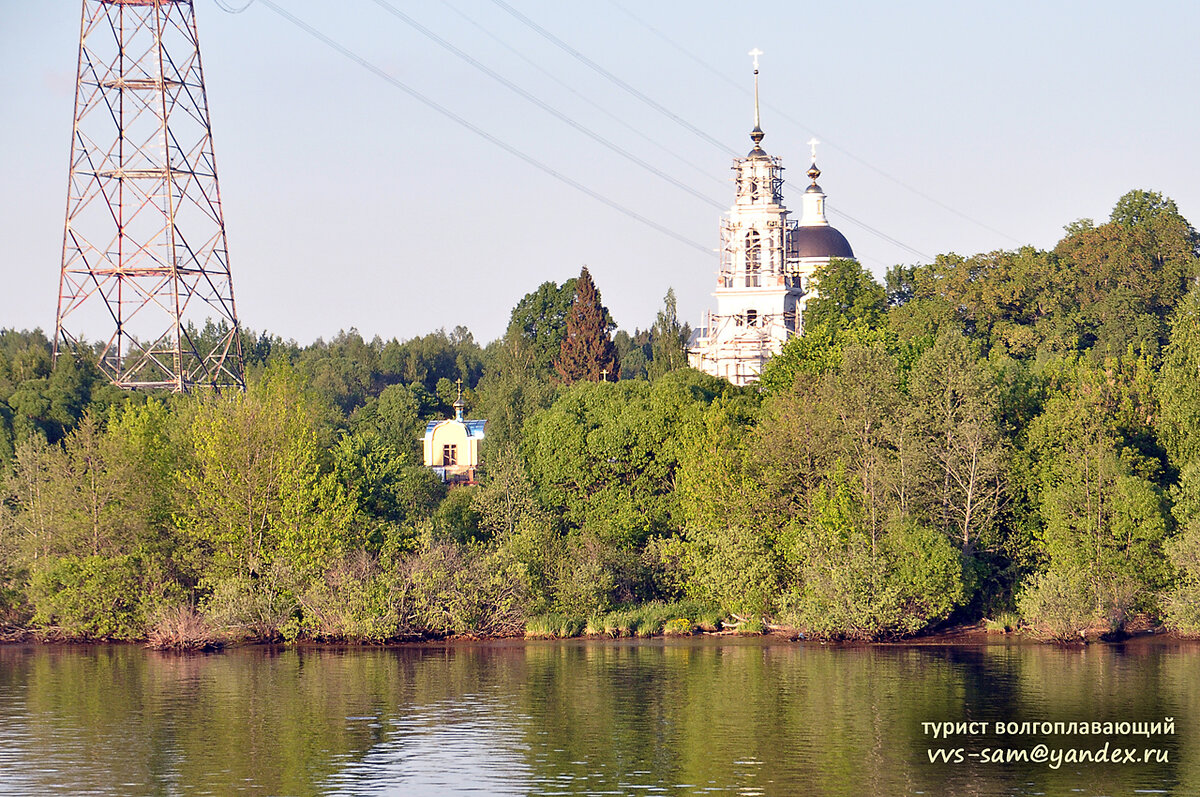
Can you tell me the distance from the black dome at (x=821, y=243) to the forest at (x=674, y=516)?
58.5m

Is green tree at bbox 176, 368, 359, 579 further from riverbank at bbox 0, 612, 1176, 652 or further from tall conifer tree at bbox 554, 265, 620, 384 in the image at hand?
tall conifer tree at bbox 554, 265, 620, 384

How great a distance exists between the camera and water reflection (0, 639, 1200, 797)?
34531mm

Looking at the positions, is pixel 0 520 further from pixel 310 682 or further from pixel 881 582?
pixel 881 582

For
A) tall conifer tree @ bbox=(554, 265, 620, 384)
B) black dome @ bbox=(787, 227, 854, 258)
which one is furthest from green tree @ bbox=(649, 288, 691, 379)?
black dome @ bbox=(787, 227, 854, 258)

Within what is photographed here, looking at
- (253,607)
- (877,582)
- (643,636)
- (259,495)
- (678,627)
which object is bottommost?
(643,636)

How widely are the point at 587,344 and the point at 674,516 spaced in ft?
Answer: 149

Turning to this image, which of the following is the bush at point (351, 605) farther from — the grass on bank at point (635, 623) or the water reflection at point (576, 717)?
the grass on bank at point (635, 623)

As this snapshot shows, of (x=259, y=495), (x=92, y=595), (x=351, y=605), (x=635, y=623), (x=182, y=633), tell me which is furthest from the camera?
(x=635, y=623)

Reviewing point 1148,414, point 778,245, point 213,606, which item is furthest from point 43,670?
point 778,245

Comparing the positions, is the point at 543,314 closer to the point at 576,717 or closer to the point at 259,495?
the point at 259,495

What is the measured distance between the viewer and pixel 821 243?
130 m

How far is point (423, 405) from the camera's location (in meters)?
131

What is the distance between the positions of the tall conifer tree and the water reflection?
53544 millimetres

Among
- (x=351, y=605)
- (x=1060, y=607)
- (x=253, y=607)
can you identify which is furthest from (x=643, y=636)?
(x=1060, y=607)
